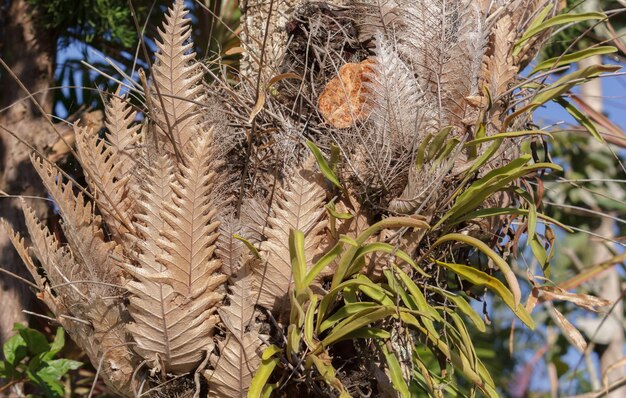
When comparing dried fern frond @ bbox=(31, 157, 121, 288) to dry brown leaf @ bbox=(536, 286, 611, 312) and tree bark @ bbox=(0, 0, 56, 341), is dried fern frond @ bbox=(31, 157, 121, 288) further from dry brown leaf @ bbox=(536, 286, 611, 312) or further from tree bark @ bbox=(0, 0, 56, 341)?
tree bark @ bbox=(0, 0, 56, 341)

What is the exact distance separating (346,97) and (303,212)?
0.73 feet

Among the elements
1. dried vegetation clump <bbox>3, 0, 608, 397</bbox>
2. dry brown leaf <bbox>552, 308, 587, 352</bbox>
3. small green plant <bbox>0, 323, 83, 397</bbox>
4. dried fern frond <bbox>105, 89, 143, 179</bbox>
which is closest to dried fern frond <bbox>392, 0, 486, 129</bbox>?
dried vegetation clump <bbox>3, 0, 608, 397</bbox>

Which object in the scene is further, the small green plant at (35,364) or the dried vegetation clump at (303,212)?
the small green plant at (35,364)

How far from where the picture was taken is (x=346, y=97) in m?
1.21

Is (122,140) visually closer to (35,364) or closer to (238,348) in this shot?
(238,348)

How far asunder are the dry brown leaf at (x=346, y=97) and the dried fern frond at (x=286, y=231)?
0.46 ft

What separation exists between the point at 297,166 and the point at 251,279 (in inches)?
8.1

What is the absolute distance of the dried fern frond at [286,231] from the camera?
3.58 ft

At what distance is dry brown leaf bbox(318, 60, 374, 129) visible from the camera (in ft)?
4.00

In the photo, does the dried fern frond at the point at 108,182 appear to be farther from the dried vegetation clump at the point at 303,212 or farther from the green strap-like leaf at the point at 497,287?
the green strap-like leaf at the point at 497,287

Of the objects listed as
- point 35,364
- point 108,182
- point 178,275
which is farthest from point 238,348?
point 35,364

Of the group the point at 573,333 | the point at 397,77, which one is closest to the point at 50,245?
the point at 397,77

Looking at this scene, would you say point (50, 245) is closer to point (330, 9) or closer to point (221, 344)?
point (221, 344)

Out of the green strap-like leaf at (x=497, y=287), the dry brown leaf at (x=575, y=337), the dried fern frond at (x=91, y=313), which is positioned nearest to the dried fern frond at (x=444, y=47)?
the green strap-like leaf at (x=497, y=287)
